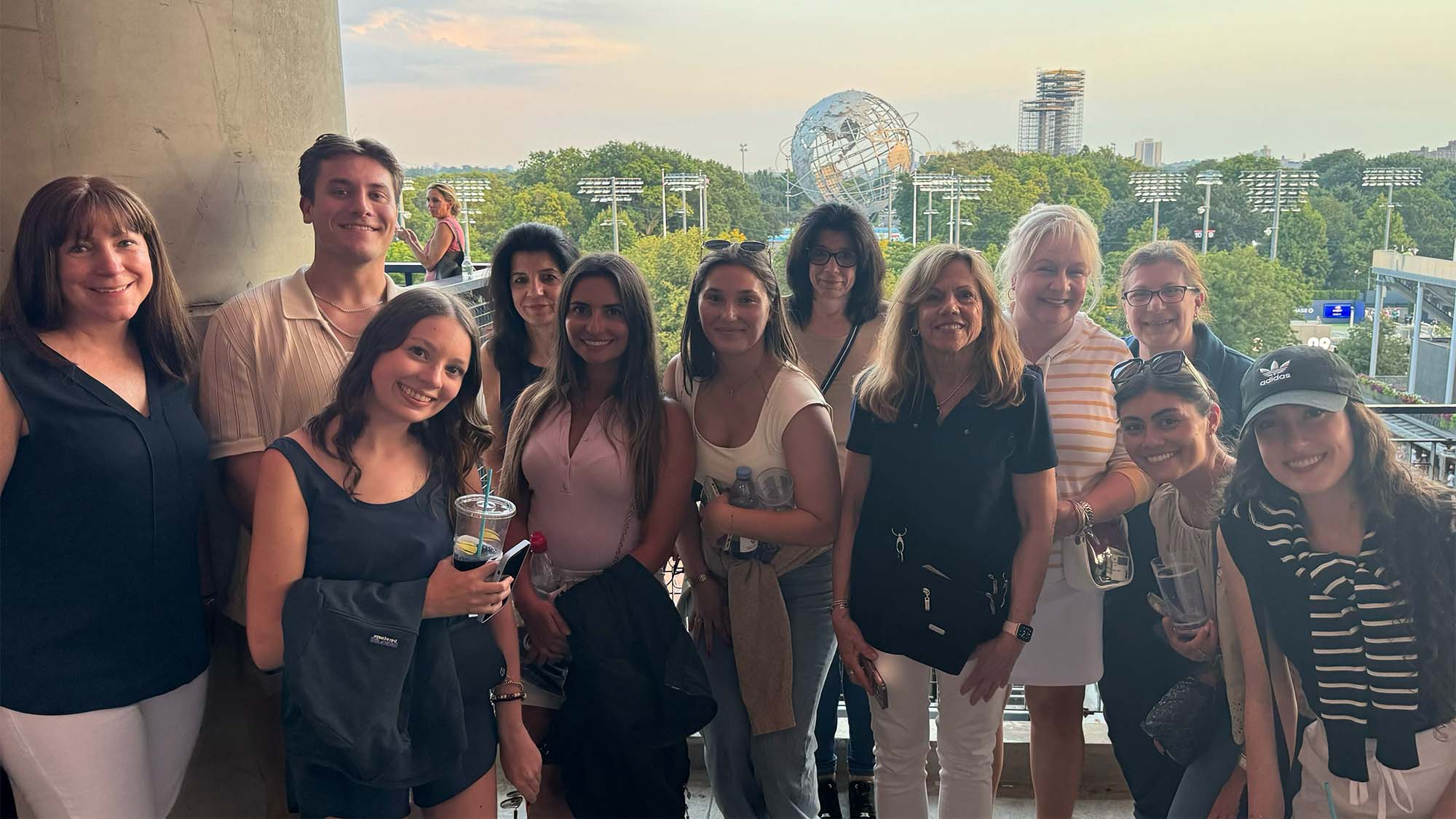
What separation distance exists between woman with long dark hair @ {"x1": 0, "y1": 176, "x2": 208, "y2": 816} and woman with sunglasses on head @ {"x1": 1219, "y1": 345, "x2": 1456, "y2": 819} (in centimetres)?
240

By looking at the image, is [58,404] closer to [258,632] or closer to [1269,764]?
[258,632]

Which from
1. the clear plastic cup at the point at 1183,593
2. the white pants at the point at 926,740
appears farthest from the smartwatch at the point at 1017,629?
the clear plastic cup at the point at 1183,593

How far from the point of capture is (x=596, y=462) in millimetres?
2088

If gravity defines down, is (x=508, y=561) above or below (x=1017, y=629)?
above

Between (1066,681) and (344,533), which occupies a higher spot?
(344,533)

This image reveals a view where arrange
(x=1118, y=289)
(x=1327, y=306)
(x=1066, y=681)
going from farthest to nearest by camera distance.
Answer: (x=1327, y=306) < (x=1118, y=289) < (x=1066, y=681)

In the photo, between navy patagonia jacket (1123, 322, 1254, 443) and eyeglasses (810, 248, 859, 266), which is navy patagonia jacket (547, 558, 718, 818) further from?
navy patagonia jacket (1123, 322, 1254, 443)

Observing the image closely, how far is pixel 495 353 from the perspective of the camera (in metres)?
2.70

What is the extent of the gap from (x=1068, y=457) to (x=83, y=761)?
235 cm

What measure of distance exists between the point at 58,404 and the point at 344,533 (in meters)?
0.64

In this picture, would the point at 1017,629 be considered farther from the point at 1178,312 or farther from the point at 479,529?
the point at 479,529

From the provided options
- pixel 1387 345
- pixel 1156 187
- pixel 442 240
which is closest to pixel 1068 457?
Result: pixel 442 240

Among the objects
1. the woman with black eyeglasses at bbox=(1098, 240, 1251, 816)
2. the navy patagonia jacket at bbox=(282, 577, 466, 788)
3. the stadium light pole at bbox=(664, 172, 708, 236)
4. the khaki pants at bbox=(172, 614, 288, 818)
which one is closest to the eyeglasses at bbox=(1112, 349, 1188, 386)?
the woman with black eyeglasses at bbox=(1098, 240, 1251, 816)

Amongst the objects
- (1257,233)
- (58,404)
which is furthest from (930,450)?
(1257,233)
